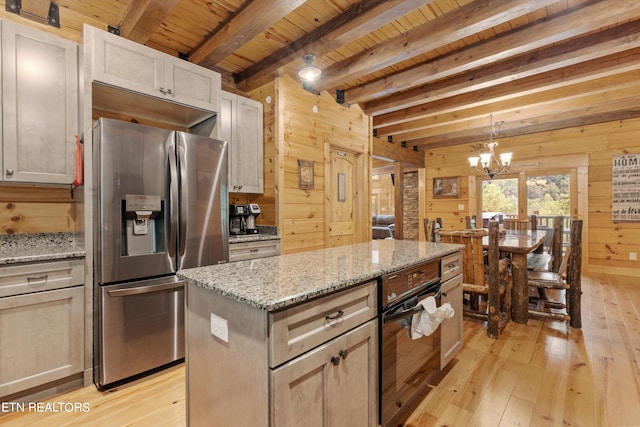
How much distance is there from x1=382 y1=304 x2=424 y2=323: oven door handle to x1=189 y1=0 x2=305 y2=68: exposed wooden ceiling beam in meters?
2.11

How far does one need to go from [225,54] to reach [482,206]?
606cm

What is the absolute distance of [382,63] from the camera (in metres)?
3.02

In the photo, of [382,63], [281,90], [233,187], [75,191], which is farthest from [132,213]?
[382,63]

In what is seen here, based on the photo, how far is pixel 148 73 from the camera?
2.36 m

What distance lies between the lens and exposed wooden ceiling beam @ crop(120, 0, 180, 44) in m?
2.15

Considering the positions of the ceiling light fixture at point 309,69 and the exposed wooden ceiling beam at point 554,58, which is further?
the ceiling light fixture at point 309,69

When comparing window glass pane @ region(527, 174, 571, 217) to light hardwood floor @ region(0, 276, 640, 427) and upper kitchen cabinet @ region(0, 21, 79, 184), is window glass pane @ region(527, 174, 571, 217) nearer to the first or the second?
light hardwood floor @ region(0, 276, 640, 427)

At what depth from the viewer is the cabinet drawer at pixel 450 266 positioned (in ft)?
6.56

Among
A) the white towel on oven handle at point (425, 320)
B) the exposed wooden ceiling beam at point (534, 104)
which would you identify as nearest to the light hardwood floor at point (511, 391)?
the white towel on oven handle at point (425, 320)

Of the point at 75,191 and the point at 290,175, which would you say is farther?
the point at 290,175

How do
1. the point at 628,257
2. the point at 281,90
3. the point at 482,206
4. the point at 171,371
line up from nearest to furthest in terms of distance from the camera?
1. the point at 171,371
2. the point at 281,90
3. the point at 628,257
4. the point at 482,206

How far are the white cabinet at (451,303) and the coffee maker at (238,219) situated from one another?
6.72 feet

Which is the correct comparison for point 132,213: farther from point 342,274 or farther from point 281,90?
point 281,90

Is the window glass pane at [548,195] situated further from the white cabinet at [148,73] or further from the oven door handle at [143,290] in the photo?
the oven door handle at [143,290]
